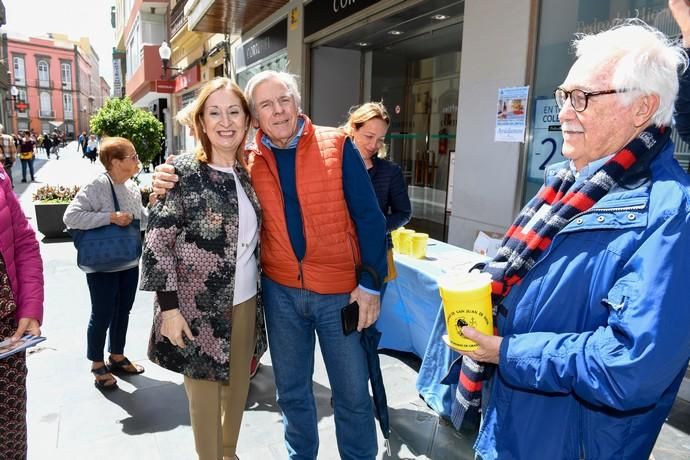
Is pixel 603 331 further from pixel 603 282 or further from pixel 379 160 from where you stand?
pixel 379 160

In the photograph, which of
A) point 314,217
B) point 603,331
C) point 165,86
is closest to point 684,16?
point 603,331

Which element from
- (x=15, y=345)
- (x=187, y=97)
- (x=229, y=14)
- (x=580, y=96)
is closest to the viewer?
(x=580, y=96)

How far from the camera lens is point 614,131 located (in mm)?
1272

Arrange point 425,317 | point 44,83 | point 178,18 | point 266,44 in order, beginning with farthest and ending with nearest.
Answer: point 44,83
point 178,18
point 266,44
point 425,317

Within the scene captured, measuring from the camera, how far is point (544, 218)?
4.47 feet

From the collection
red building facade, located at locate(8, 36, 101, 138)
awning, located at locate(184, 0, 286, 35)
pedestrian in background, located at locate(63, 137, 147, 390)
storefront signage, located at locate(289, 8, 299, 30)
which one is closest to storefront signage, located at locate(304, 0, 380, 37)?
storefront signage, located at locate(289, 8, 299, 30)

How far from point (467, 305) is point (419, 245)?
2.28m

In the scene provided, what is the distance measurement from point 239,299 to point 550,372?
139 centimetres

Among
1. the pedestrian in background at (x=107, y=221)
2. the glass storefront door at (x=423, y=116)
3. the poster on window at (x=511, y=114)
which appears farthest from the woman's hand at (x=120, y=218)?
the glass storefront door at (x=423, y=116)

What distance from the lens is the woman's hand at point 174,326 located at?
1.99 metres

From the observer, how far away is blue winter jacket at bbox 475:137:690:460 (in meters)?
1.08

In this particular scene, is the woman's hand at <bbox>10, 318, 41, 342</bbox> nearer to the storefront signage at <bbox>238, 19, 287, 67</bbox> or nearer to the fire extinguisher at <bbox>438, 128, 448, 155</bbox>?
the fire extinguisher at <bbox>438, 128, 448, 155</bbox>

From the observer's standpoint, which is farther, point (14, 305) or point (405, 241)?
point (405, 241)

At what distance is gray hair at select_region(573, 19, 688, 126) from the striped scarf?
9cm
